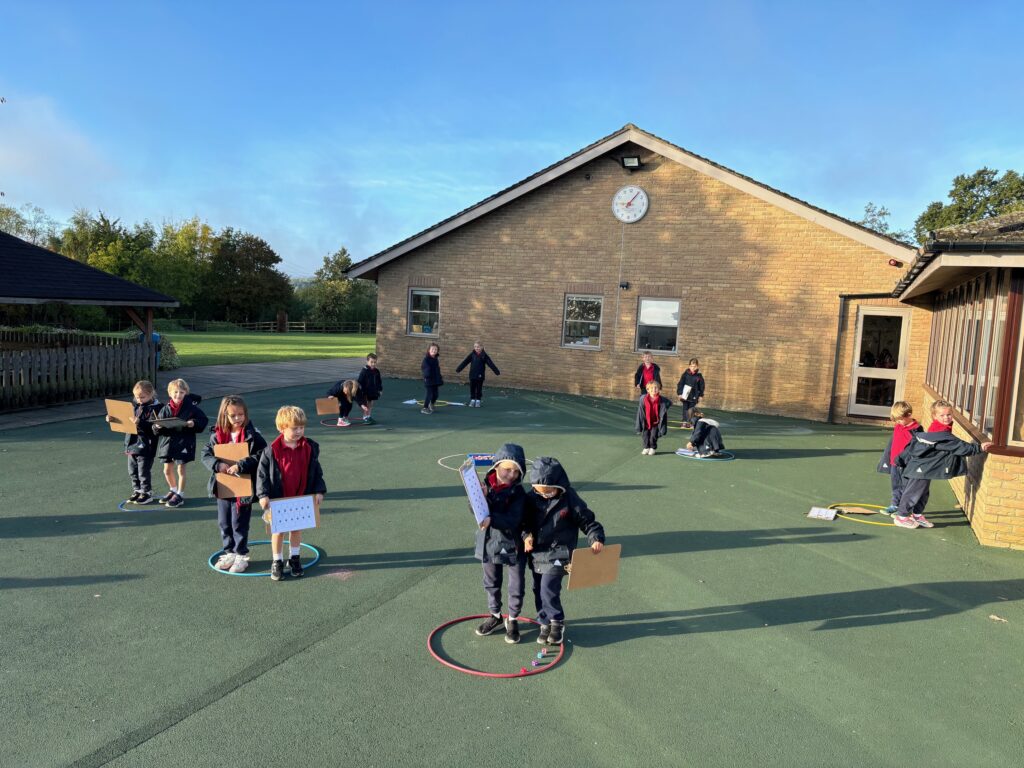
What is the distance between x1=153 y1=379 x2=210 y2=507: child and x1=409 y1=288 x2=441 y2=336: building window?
48.4 feet

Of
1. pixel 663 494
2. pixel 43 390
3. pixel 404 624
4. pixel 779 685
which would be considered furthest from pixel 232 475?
pixel 43 390

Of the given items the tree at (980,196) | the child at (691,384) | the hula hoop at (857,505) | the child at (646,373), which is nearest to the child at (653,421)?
the child at (691,384)

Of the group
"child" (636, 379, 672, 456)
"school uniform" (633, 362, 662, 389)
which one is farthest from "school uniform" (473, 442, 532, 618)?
"school uniform" (633, 362, 662, 389)

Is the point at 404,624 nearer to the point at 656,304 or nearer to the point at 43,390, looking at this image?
the point at 43,390

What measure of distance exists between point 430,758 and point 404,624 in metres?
1.67

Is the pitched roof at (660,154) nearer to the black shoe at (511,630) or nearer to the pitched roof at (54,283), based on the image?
the pitched roof at (54,283)

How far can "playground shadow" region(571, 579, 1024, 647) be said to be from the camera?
5.42 metres

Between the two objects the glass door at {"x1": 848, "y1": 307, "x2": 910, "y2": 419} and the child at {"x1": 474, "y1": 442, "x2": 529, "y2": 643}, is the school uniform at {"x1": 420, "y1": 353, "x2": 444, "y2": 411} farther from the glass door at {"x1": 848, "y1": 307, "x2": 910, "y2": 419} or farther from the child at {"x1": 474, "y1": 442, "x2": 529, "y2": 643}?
the child at {"x1": 474, "y1": 442, "x2": 529, "y2": 643}

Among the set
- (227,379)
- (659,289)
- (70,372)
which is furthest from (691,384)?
(227,379)

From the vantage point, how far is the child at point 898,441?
880cm

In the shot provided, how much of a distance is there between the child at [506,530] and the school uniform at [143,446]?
486 centimetres

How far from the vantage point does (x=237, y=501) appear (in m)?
6.32

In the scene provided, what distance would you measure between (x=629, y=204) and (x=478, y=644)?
16.7 meters

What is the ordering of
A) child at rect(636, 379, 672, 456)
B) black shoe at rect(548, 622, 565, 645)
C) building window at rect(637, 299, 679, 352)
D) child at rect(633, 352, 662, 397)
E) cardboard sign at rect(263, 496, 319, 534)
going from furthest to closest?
building window at rect(637, 299, 679, 352) → child at rect(633, 352, 662, 397) → child at rect(636, 379, 672, 456) → cardboard sign at rect(263, 496, 319, 534) → black shoe at rect(548, 622, 565, 645)
